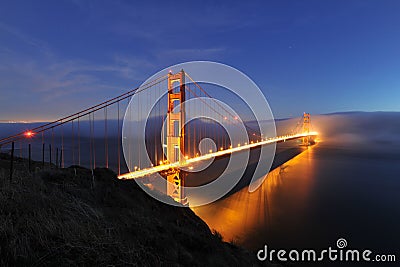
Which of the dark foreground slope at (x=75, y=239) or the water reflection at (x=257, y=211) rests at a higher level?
the dark foreground slope at (x=75, y=239)

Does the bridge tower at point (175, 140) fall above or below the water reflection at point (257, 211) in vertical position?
above

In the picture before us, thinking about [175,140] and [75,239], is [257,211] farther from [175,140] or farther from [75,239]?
[75,239]

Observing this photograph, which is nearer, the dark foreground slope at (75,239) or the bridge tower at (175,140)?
the dark foreground slope at (75,239)

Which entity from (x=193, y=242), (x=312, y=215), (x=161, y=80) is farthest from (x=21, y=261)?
(x=161, y=80)

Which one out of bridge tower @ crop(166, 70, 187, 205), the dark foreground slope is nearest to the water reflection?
bridge tower @ crop(166, 70, 187, 205)

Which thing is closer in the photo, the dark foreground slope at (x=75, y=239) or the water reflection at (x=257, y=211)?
the dark foreground slope at (x=75, y=239)

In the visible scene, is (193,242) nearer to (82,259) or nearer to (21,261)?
(82,259)

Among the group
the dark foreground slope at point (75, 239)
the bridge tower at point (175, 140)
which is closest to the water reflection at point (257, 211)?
the bridge tower at point (175, 140)

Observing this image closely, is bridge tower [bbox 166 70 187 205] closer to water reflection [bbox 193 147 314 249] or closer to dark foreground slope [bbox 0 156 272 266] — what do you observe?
water reflection [bbox 193 147 314 249]

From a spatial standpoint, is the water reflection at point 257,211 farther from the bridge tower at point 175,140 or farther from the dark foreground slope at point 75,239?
the dark foreground slope at point 75,239
